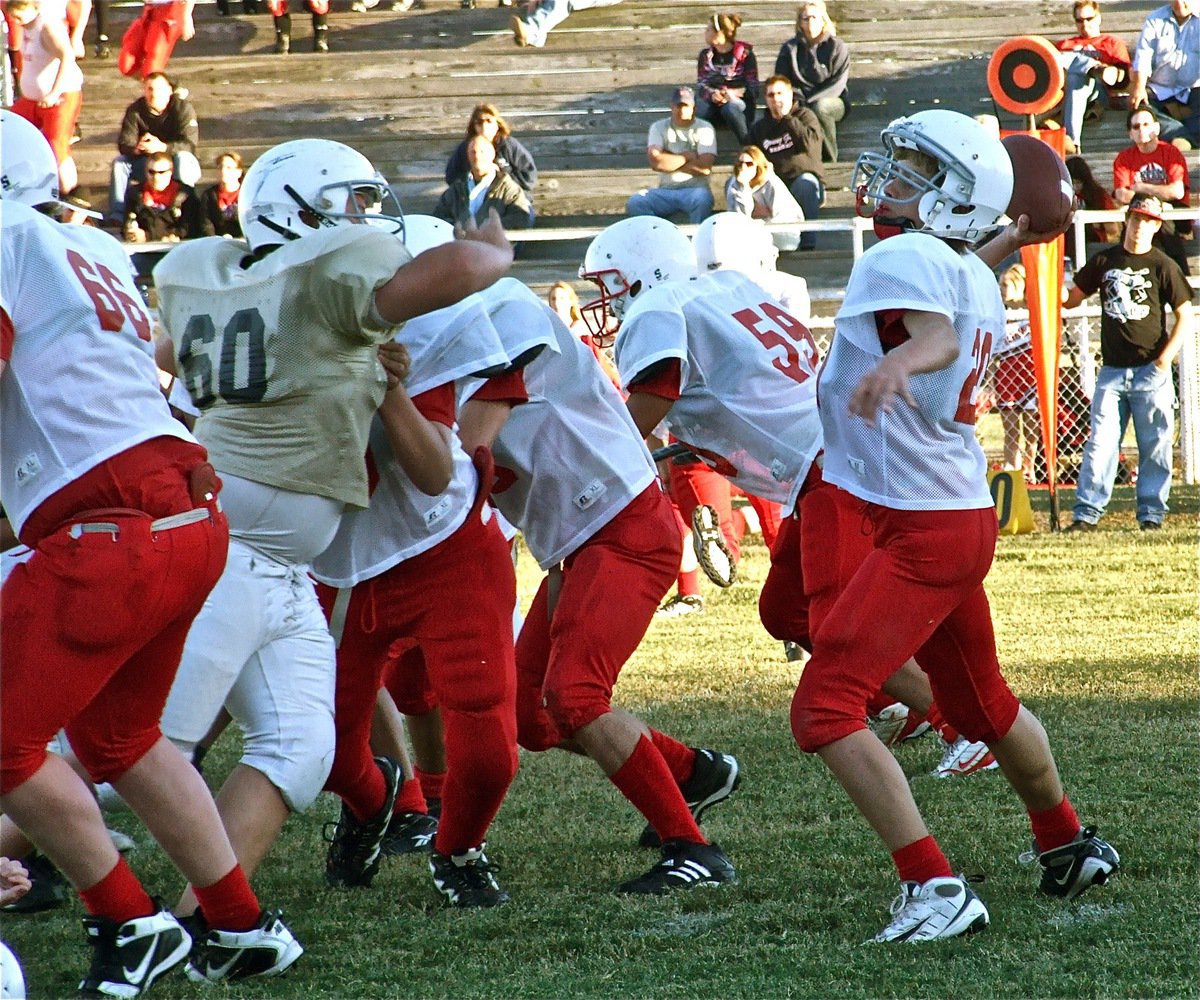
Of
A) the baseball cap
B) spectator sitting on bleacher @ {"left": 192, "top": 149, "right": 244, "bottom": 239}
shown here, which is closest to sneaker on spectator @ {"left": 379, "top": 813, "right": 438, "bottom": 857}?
the baseball cap

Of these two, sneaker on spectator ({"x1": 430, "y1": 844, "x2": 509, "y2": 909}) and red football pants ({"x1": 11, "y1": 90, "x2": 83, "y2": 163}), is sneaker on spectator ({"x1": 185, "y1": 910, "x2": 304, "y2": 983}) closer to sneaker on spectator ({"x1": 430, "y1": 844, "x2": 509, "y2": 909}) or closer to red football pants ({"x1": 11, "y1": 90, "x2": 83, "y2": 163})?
sneaker on spectator ({"x1": 430, "y1": 844, "x2": 509, "y2": 909})

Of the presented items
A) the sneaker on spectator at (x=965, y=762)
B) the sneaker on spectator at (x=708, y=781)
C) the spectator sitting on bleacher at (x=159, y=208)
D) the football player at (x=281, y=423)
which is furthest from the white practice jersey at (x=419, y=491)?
the spectator sitting on bleacher at (x=159, y=208)

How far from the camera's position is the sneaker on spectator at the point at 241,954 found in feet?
11.4

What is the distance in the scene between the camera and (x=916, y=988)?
131 inches

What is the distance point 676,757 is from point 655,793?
0.47 meters

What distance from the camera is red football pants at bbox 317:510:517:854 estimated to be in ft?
13.2

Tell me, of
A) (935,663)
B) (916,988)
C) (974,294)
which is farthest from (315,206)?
(916,988)

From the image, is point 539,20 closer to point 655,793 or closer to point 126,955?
point 655,793

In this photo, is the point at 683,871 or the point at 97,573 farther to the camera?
the point at 683,871

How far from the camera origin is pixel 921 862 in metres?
3.67

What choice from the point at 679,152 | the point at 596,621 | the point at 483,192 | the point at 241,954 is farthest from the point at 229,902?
the point at 679,152

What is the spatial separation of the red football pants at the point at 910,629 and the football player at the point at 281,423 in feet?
3.34

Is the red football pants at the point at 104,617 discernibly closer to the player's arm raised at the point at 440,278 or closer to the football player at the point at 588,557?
the player's arm raised at the point at 440,278

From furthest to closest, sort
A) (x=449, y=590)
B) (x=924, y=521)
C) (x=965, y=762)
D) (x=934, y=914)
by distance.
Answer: (x=965, y=762) < (x=449, y=590) < (x=924, y=521) < (x=934, y=914)
